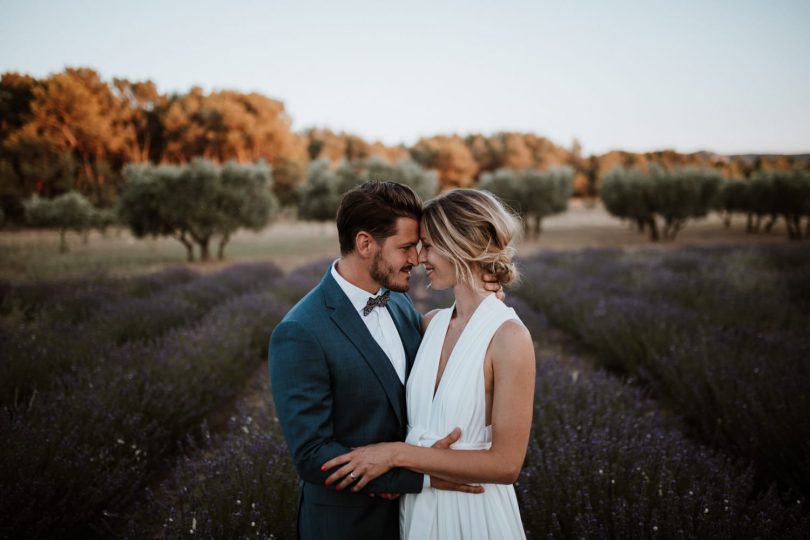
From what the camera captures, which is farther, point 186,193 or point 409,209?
point 186,193

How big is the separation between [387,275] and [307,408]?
63 centimetres

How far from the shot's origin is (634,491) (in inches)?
93.0

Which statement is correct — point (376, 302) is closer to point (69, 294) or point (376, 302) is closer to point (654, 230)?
point (69, 294)

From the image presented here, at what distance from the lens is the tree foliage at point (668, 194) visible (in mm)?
29688

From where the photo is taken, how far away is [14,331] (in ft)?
17.9

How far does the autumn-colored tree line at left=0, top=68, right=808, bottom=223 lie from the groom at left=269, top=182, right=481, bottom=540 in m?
9.00

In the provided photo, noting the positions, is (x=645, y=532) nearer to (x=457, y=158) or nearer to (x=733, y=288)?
(x=733, y=288)

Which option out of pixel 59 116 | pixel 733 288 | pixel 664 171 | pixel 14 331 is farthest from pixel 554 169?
pixel 14 331

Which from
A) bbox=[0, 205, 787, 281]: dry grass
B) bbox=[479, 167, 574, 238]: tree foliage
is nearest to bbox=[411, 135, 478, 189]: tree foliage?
bbox=[0, 205, 787, 281]: dry grass

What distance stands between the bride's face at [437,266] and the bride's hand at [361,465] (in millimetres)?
676

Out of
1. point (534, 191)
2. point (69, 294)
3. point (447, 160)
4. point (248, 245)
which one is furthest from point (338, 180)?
point (447, 160)

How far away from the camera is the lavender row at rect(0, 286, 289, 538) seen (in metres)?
2.56

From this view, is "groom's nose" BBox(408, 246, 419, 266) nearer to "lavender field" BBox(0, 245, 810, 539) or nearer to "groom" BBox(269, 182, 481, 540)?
"groom" BBox(269, 182, 481, 540)

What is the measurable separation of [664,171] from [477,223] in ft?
115
